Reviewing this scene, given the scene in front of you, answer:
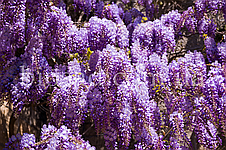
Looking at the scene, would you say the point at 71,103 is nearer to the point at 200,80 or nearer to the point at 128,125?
the point at 128,125

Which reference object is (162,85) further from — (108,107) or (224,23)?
(224,23)

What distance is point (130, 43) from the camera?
3.30 meters

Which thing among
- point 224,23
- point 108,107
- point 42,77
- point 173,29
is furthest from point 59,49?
point 224,23

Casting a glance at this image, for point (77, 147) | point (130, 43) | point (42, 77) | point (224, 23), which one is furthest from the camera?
point (224, 23)

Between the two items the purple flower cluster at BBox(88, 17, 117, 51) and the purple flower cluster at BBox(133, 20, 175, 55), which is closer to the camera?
the purple flower cluster at BBox(88, 17, 117, 51)

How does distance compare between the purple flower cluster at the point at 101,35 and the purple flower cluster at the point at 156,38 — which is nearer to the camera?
the purple flower cluster at the point at 101,35

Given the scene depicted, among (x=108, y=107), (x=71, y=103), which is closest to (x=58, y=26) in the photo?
(x=71, y=103)

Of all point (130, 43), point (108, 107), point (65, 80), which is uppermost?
point (130, 43)

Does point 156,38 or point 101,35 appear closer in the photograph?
point 101,35

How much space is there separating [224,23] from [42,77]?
2.79 metres

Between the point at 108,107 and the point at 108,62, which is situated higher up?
the point at 108,62

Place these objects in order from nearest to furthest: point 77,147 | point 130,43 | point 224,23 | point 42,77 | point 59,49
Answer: point 77,147
point 42,77
point 59,49
point 130,43
point 224,23

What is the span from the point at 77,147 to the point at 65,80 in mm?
678

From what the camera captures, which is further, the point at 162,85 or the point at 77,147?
the point at 162,85
